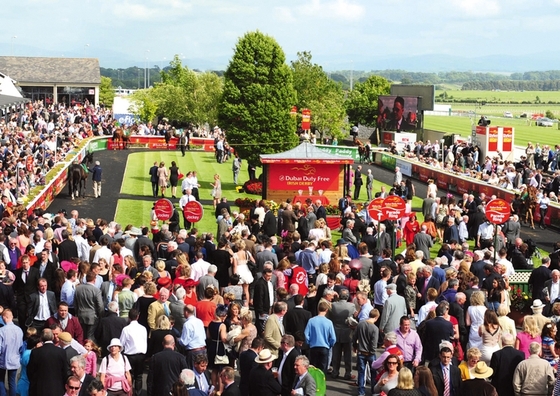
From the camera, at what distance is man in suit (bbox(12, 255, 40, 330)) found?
15.5 meters

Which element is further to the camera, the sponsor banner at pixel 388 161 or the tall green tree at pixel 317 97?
the tall green tree at pixel 317 97

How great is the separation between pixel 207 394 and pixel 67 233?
29.0 ft

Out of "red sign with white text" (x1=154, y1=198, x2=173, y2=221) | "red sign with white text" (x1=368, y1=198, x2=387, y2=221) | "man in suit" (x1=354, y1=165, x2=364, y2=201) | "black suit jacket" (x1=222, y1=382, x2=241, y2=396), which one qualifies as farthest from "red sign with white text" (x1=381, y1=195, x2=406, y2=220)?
"man in suit" (x1=354, y1=165, x2=364, y2=201)

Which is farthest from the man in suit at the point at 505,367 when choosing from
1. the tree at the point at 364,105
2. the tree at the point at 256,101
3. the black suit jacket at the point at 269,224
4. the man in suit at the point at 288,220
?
the tree at the point at 364,105

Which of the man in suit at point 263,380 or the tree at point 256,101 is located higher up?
the tree at point 256,101

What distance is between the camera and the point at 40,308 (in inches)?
562

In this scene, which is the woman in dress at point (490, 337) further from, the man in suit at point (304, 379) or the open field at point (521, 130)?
the open field at point (521, 130)

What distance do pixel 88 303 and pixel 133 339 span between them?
7.70ft

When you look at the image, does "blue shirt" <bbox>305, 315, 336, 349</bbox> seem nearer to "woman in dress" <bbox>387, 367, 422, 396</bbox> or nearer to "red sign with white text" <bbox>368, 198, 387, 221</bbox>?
"woman in dress" <bbox>387, 367, 422, 396</bbox>

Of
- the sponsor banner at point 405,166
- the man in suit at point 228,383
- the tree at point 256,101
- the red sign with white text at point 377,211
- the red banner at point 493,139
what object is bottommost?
the sponsor banner at point 405,166

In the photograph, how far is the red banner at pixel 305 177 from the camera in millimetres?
33406

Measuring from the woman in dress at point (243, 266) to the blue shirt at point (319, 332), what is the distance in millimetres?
2877

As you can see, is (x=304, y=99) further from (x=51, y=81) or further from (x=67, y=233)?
(x=67, y=233)

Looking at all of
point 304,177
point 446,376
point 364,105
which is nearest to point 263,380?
point 446,376
